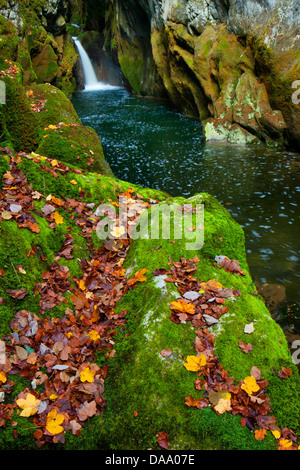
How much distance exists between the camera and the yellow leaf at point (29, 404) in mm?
2072

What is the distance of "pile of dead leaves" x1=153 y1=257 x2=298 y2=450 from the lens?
1962mm

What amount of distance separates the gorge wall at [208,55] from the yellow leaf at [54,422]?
1192 centimetres

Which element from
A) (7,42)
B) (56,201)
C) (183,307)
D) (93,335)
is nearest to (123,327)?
(93,335)

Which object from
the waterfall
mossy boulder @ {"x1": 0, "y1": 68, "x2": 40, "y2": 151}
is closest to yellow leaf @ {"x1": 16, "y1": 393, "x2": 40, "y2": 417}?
mossy boulder @ {"x1": 0, "y1": 68, "x2": 40, "y2": 151}

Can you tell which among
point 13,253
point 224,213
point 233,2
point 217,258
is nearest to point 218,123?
point 233,2

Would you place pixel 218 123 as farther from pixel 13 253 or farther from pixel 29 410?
pixel 29 410

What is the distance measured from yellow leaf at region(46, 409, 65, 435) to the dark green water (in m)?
4.13

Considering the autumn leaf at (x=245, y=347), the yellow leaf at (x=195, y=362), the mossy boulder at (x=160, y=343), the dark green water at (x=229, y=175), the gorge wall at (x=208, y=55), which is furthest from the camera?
the gorge wall at (x=208, y=55)

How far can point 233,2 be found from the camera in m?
13.7

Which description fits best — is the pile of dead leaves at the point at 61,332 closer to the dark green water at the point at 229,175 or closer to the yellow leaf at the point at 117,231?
the yellow leaf at the point at 117,231

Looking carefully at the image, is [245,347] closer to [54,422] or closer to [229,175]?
[54,422]

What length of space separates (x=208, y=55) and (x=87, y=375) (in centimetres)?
1697

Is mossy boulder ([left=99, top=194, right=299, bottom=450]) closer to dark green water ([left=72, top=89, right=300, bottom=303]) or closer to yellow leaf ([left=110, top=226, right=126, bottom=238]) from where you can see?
yellow leaf ([left=110, top=226, right=126, bottom=238])

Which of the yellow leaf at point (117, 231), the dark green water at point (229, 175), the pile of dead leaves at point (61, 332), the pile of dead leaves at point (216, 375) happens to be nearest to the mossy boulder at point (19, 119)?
the pile of dead leaves at point (61, 332)
